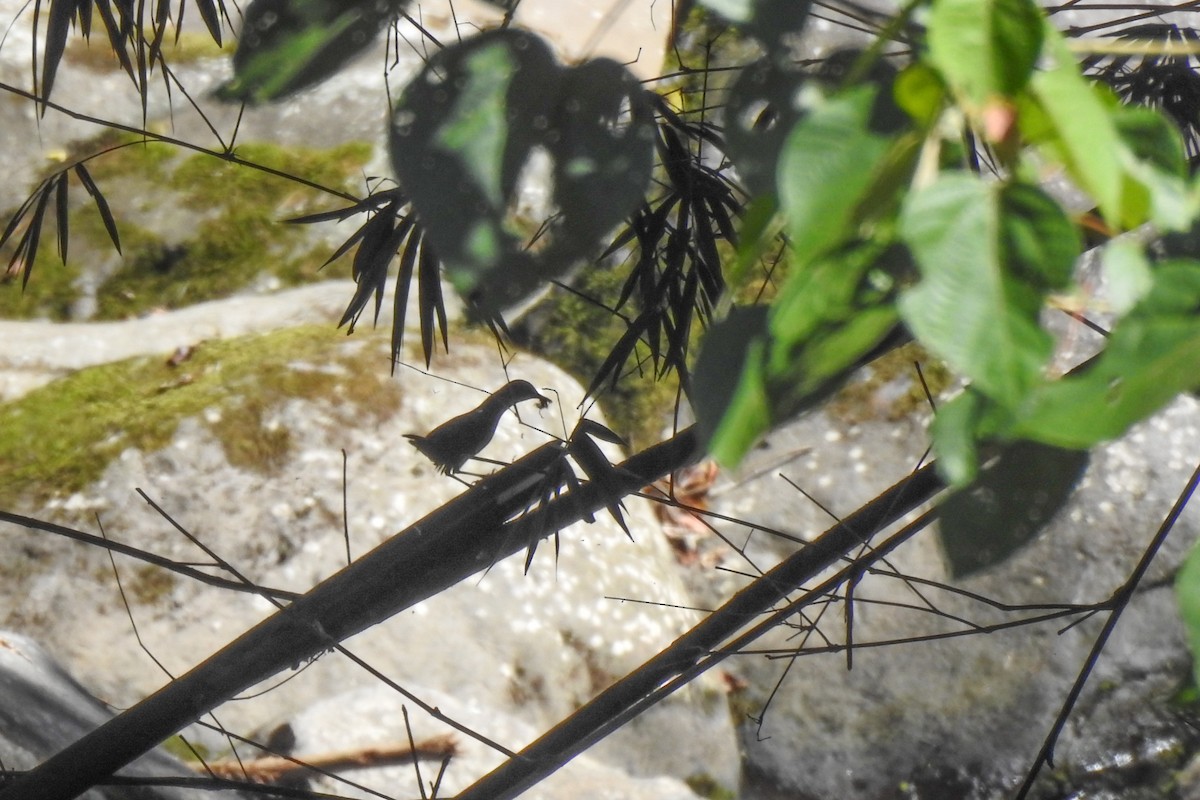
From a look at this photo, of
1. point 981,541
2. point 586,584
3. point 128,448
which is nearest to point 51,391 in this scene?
point 128,448

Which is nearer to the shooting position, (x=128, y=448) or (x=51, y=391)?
(x=128, y=448)

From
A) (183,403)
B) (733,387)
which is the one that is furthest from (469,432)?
(183,403)

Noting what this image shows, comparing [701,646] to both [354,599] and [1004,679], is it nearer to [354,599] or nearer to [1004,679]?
[354,599]

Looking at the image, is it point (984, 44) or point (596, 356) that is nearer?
point (984, 44)

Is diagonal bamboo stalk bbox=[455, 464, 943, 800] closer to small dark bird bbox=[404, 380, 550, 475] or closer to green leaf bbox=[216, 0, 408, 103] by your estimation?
small dark bird bbox=[404, 380, 550, 475]

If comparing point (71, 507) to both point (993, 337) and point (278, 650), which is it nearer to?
point (278, 650)

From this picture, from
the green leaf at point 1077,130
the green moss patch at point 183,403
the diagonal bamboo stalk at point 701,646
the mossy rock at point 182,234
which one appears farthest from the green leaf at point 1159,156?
the mossy rock at point 182,234

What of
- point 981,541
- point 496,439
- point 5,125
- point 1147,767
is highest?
point 5,125
